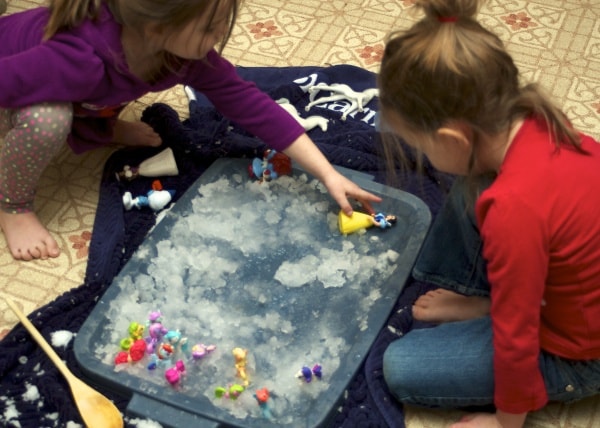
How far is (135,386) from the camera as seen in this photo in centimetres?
85

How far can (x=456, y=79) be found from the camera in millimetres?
679

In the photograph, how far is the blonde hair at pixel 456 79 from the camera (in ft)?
2.23

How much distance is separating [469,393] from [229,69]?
1.65ft

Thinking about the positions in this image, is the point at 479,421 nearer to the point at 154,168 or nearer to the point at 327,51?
the point at 154,168

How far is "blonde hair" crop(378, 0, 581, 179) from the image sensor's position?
2.23ft

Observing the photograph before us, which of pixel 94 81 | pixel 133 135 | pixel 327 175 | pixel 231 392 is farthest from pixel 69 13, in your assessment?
pixel 231 392

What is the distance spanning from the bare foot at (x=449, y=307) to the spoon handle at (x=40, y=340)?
0.41 metres

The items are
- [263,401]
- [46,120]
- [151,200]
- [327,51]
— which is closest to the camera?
[263,401]

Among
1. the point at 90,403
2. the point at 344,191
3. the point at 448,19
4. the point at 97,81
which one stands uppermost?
the point at 448,19

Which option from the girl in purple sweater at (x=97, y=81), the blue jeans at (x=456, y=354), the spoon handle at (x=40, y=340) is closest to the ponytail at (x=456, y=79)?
the blue jeans at (x=456, y=354)

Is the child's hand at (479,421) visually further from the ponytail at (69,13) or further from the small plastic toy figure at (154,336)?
the ponytail at (69,13)

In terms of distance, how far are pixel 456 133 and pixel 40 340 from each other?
1.70 feet

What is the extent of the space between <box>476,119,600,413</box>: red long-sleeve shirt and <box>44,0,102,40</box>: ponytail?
0.50 metres

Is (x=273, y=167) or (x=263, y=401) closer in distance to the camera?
(x=263, y=401)
